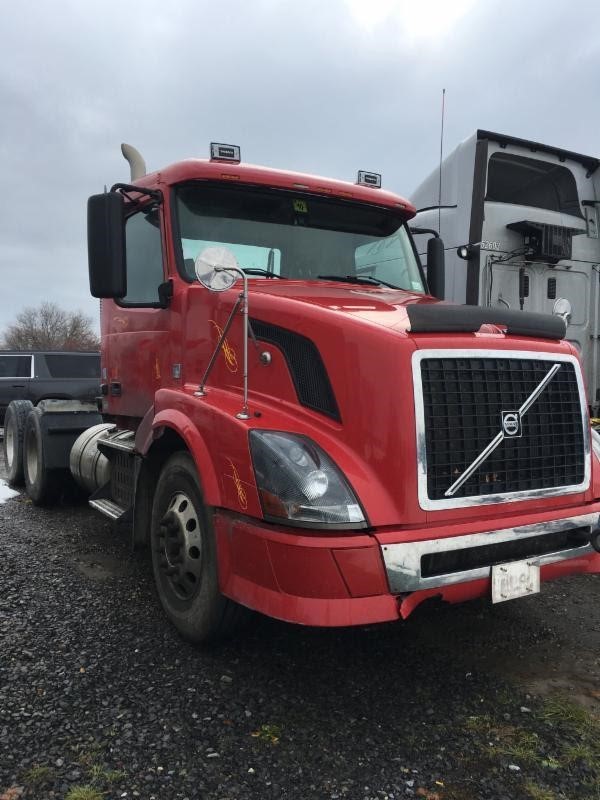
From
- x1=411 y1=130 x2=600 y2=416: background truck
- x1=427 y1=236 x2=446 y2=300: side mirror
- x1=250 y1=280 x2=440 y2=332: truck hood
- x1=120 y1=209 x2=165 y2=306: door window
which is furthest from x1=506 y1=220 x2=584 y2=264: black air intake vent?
x1=120 y1=209 x2=165 y2=306: door window

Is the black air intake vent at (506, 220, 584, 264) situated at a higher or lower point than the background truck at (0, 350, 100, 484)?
higher

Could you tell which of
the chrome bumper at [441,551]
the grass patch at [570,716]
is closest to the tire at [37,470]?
the chrome bumper at [441,551]

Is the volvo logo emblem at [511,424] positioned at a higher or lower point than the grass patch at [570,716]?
higher

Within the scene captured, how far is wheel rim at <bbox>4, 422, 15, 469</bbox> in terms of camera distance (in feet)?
24.5

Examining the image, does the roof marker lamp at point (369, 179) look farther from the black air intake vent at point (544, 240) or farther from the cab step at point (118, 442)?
the black air intake vent at point (544, 240)

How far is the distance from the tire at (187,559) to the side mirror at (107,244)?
109 centimetres

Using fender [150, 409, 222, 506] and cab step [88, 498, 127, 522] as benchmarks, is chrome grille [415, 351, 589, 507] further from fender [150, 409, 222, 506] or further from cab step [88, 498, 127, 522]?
cab step [88, 498, 127, 522]

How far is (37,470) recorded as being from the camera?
649 cm

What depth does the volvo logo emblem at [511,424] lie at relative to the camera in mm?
2900

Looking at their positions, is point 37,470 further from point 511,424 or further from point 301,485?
point 511,424

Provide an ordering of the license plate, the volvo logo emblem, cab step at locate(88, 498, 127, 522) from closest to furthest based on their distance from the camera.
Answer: the license plate < the volvo logo emblem < cab step at locate(88, 498, 127, 522)

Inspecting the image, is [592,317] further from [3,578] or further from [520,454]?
[3,578]

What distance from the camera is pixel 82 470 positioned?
5.70 metres

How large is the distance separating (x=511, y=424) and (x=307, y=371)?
949 mm
